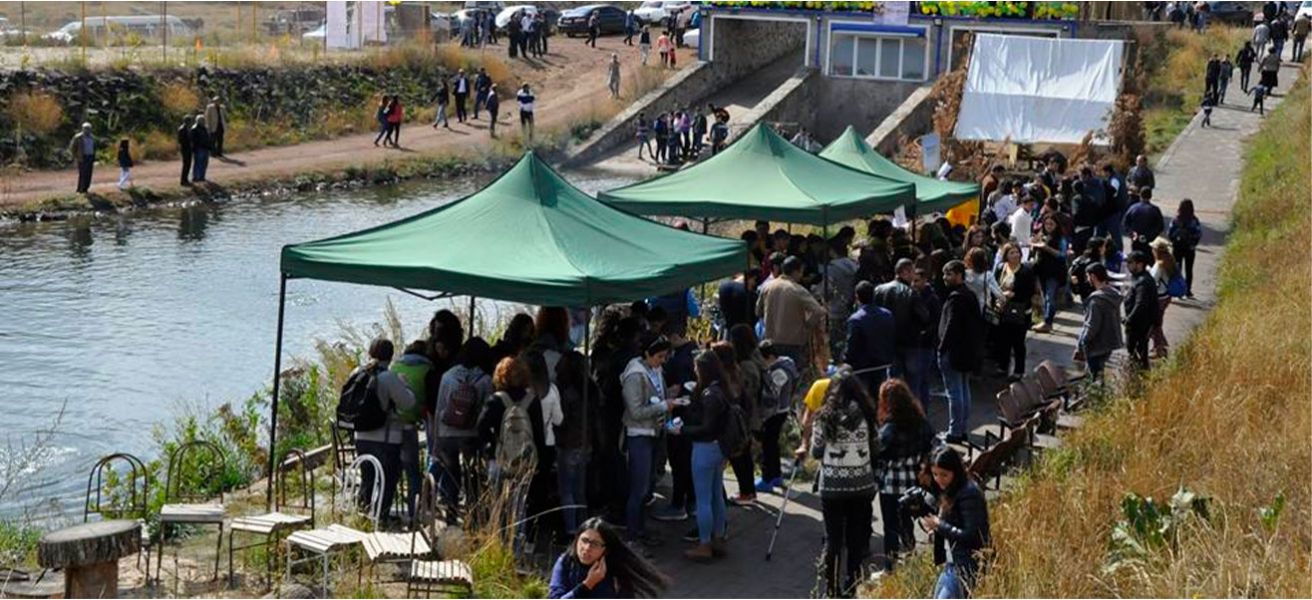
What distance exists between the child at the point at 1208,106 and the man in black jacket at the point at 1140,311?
78.8ft

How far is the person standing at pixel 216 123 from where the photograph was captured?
118 feet

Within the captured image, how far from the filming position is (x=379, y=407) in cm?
1151

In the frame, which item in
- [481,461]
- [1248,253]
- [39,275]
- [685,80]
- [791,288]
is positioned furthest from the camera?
[685,80]

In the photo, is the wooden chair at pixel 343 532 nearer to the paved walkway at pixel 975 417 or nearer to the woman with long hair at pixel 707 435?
the paved walkway at pixel 975 417

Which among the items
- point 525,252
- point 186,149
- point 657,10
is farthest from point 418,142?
point 525,252

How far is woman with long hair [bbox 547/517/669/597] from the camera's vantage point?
329 inches

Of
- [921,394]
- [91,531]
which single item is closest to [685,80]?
[921,394]

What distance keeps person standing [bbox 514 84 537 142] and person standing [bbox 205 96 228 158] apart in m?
7.16

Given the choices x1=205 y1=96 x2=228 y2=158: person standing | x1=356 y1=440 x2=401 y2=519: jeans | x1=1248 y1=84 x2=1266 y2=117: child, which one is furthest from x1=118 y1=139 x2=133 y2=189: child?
x1=1248 y1=84 x2=1266 y2=117: child

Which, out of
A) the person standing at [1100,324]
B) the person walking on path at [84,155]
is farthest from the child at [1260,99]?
the person standing at [1100,324]

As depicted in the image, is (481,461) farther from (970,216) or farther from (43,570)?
(970,216)

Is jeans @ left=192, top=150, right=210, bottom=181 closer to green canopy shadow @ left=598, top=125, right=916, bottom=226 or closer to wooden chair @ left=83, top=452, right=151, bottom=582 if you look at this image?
green canopy shadow @ left=598, top=125, right=916, bottom=226

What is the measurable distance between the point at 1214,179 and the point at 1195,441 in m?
20.7

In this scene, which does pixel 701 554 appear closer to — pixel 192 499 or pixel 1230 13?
pixel 192 499
